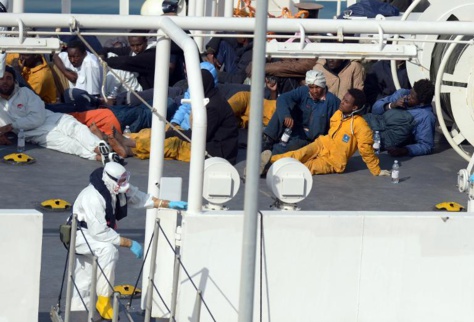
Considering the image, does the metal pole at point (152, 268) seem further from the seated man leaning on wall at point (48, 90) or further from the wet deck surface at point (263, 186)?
the seated man leaning on wall at point (48, 90)

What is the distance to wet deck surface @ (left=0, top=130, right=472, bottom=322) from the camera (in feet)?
42.0

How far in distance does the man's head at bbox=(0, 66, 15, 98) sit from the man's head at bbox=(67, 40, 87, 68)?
49.2 inches

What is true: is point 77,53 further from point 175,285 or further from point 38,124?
point 175,285

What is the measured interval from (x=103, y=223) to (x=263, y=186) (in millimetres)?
4081

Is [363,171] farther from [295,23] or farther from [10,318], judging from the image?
[10,318]

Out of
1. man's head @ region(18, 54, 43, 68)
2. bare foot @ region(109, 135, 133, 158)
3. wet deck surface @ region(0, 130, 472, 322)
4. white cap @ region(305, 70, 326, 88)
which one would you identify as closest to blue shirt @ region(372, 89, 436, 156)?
wet deck surface @ region(0, 130, 472, 322)

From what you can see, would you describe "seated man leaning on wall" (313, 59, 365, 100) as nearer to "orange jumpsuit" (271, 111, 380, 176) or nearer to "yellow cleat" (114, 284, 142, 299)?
"orange jumpsuit" (271, 111, 380, 176)

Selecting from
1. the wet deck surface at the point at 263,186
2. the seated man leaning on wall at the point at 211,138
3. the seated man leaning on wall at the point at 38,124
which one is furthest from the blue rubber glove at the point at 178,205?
the seated man leaning on wall at the point at 38,124

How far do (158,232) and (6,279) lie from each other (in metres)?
1.26

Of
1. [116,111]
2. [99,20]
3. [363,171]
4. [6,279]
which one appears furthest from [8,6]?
[6,279]

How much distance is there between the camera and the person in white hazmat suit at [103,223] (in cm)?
988

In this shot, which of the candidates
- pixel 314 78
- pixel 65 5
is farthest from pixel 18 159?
pixel 65 5

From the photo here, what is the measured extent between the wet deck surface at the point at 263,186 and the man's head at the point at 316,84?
0.97 metres

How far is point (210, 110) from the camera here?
14.3m
